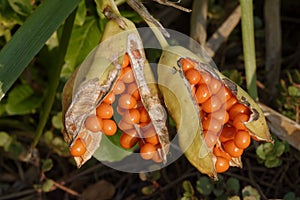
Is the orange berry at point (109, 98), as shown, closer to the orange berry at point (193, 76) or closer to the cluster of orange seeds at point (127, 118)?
the cluster of orange seeds at point (127, 118)

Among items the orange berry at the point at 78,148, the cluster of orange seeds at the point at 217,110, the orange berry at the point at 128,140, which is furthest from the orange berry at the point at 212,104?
the orange berry at the point at 78,148

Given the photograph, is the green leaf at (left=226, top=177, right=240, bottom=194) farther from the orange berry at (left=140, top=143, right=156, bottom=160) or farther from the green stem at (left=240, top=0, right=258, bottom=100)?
the orange berry at (left=140, top=143, right=156, bottom=160)

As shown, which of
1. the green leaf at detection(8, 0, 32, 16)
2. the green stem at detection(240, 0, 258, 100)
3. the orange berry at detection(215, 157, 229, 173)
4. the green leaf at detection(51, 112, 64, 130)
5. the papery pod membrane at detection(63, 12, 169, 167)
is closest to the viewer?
the papery pod membrane at detection(63, 12, 169, 167)

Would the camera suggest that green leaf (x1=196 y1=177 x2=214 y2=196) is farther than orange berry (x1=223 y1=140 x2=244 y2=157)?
Yes

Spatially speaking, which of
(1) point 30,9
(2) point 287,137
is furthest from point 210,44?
(1) point 30,9

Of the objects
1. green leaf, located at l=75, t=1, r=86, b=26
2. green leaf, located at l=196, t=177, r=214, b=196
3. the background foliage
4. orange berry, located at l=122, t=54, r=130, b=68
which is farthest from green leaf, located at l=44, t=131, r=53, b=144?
orange berry, located at l=122, t=54, r=130, b=68

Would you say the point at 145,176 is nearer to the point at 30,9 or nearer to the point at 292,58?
the point at 30,9

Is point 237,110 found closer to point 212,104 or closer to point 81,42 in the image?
point 212,104

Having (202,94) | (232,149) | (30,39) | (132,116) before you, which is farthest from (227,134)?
(30,39)
